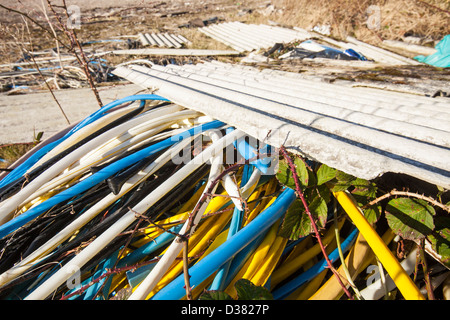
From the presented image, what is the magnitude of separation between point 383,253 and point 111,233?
118 centimetres

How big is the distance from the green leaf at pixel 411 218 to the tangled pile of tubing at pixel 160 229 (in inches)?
3.9

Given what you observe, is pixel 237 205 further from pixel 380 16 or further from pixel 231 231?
pixel 380 16

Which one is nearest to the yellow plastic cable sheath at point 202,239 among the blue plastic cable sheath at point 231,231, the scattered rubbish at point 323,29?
the blue plastic cable sheath at point 231,231

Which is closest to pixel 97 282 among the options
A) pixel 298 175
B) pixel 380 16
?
pixel 298 175

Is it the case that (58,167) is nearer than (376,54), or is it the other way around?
(58,167)

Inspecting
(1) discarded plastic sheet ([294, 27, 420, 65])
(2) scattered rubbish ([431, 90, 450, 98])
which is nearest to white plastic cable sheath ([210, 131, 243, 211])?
(2) scattered rubbish ([431, 90, 450, 98])

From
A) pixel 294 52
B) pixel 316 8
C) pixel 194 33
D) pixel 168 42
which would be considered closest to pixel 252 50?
pixel 294 52

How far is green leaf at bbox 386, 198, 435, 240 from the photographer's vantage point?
961 mm

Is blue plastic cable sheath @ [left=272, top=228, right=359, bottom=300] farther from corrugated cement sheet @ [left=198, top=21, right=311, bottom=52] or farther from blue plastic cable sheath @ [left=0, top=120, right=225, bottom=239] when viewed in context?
corrugated cement sheet @ [left=198, top=21, right=311, bottom=52]

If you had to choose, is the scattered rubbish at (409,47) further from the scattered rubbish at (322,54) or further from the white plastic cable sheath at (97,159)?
the white plastic cable sheath at (97,159)

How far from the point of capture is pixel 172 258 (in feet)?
3.20

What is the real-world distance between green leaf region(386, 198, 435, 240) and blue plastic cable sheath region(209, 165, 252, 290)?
2.17 feet

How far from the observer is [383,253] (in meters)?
0.96
